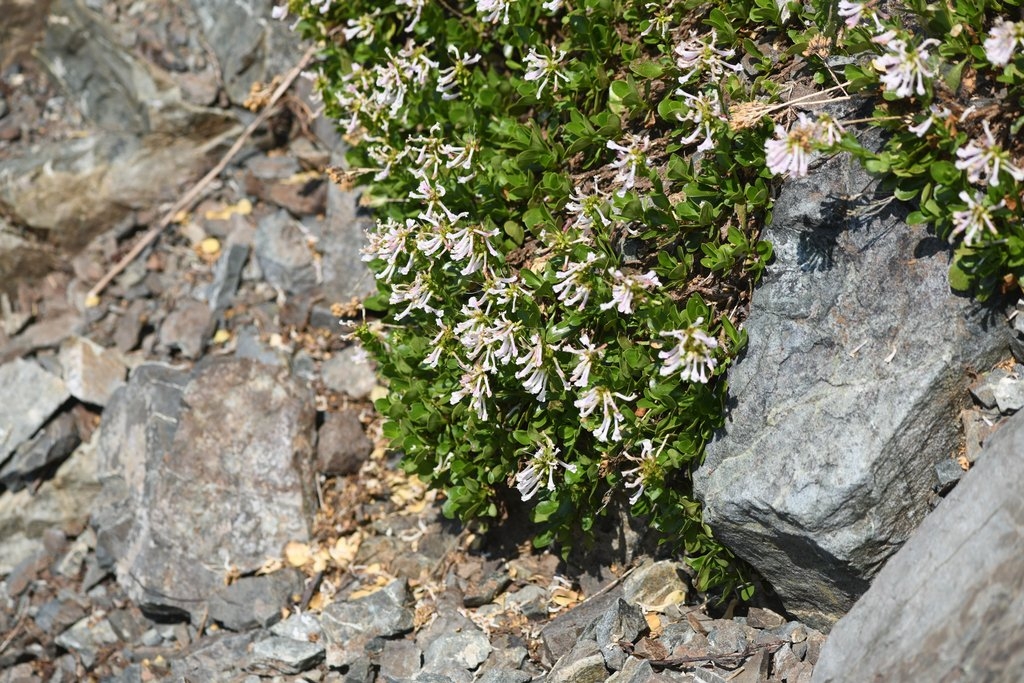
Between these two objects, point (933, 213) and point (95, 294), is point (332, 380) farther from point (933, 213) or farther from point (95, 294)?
point (933, 213)

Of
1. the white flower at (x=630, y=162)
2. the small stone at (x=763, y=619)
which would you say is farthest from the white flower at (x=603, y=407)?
the small stone at (x=763, y=619)

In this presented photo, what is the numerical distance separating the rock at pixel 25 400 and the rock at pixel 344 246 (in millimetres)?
2176

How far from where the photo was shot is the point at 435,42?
5.85 m

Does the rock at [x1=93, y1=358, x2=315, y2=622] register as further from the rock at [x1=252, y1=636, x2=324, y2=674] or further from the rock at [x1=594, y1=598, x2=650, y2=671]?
the rock at [x1=594, y1=598, x2=650, y2=671]

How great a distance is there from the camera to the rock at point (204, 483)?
20.9 ft

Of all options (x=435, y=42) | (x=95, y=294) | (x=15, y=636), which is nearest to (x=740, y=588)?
(x=435, y=42)

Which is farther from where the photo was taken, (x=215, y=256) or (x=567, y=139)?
(x=215, y=256)

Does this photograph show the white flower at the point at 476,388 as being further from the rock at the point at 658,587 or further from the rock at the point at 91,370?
the rock at the point at 91,370

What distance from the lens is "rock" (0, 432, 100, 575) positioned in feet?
23.6

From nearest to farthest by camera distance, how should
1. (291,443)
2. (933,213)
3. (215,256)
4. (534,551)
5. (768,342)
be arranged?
(933,213) → (768,342) → (534,551) → (291,443) → (215,256)

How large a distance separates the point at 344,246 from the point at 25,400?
8.70 ft

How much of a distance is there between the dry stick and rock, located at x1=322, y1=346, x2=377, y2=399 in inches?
87.6

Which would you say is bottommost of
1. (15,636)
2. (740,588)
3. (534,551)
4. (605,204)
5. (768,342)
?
(15,636)

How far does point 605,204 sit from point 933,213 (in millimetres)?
1425
